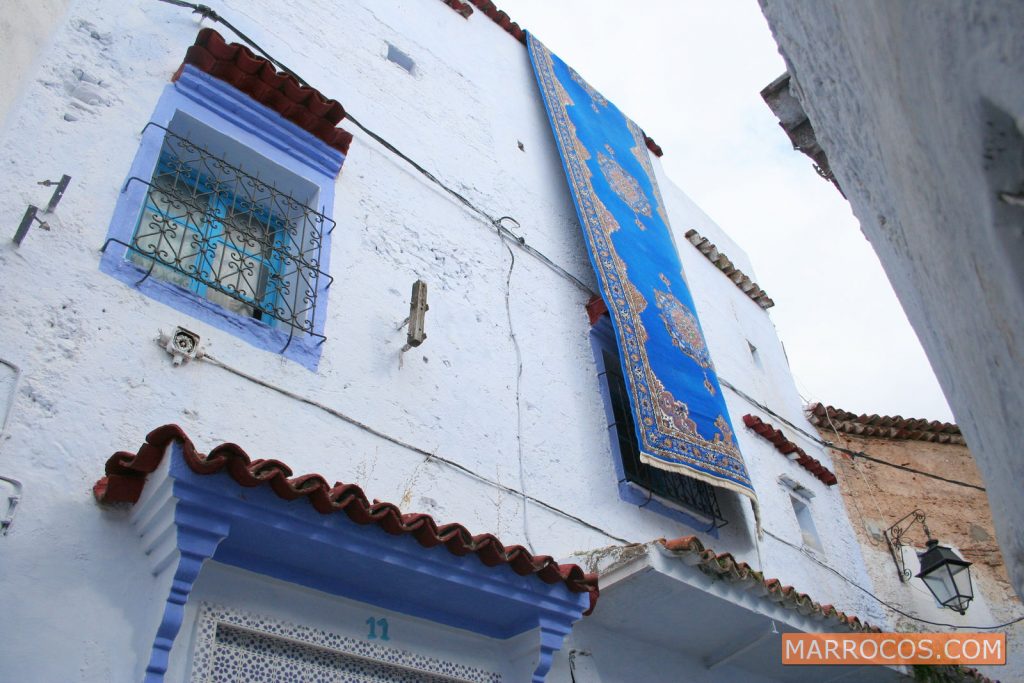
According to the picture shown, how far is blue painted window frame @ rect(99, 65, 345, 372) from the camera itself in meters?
3.47

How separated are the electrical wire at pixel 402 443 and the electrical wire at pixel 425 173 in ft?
6.38

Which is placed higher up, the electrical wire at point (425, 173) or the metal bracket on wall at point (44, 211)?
the electrical wire at point (425, 173)

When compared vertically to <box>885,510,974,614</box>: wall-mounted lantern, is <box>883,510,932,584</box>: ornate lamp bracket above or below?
above

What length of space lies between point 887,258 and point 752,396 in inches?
253

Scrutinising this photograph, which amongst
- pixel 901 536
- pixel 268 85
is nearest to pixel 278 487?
pixel 268 85

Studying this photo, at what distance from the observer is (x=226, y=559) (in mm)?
2914

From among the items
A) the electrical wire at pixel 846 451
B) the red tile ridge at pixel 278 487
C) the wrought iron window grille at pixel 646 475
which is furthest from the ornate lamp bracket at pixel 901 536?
the red tile ridge at pixel 278 487

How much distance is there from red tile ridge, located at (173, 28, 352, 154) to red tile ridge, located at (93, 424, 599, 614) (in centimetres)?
241

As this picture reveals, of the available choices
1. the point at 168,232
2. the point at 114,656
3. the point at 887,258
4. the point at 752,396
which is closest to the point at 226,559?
the point at 114,656

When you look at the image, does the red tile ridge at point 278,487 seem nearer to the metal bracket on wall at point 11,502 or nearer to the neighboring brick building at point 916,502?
the metal bracket on wall at point 11,502

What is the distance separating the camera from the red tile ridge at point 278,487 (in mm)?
2627

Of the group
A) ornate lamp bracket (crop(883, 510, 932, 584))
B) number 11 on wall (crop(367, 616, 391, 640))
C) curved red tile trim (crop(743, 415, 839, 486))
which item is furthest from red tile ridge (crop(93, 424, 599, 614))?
ornate lamp bracket (crop(883, 510, 932, 584))

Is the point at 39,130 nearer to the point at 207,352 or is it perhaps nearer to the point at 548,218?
the point at 207,352

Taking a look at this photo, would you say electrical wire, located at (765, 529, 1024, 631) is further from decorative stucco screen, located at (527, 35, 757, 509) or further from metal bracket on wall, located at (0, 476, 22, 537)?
metal bracket on wall, located at (0, 476, 22, 537)
